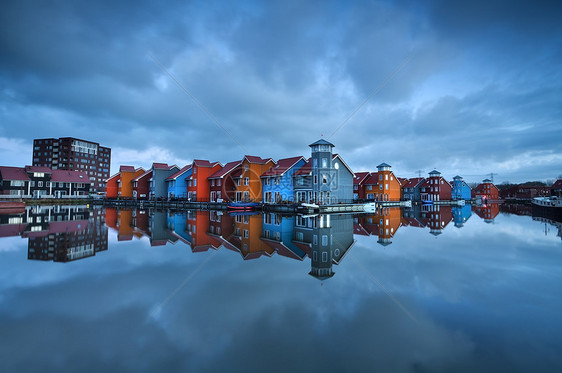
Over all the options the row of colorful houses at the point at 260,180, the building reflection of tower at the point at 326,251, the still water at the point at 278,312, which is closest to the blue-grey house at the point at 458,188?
the row of colorful houses at the point at 260,180

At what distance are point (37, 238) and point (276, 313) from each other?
14333mm

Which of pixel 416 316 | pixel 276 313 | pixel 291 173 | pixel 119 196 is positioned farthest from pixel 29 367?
pixel 119 196

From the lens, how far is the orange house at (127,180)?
190ft

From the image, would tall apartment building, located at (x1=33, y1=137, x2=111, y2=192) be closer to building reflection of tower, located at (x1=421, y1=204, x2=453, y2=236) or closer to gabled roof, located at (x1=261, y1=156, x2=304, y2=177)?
gabled roof, located at (x1=261, y1=156, x2=304, y2=177)

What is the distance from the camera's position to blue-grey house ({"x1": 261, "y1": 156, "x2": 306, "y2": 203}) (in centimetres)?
3903

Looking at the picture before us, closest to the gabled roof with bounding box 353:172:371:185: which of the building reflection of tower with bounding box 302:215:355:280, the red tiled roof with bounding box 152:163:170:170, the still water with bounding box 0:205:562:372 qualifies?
the red tiled roof with bounding box 152:163:170:170

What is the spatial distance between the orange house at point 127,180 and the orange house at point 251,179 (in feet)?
93.7

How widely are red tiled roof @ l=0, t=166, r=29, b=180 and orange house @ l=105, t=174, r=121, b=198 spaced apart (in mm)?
13624

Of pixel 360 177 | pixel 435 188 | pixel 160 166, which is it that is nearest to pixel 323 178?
pixel 360 177

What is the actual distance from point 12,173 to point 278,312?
70.1 meters

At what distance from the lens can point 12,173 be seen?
2112 inches

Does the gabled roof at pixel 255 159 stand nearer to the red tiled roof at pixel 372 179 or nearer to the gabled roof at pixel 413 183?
the red tiled roof at pixel 372 179

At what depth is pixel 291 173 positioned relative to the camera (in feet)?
130

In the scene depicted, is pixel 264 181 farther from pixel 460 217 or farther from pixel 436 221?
pixel 460 217
